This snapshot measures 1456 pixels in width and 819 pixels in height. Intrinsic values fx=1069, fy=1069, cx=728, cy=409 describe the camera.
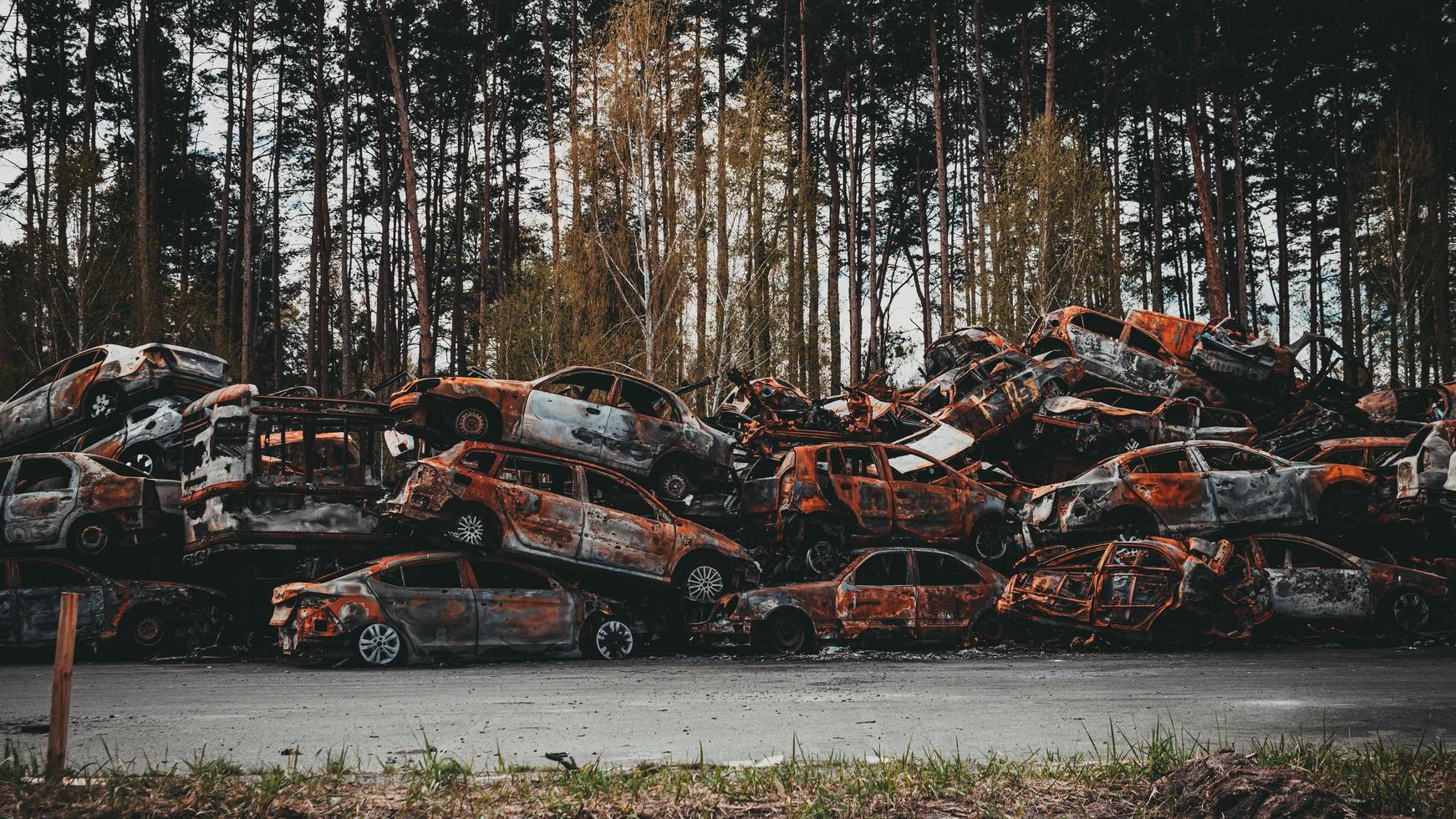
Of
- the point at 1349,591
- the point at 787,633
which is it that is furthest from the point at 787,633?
the point at 1349,591

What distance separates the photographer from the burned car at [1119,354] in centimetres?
2127

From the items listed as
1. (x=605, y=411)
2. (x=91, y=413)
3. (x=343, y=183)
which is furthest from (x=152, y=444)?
(x=343, y=183)

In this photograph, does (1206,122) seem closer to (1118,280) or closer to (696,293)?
(1118,280)

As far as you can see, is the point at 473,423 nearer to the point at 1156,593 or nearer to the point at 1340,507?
the point at 1156,593

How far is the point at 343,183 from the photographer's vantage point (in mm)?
42375

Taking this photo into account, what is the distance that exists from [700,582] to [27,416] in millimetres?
12790

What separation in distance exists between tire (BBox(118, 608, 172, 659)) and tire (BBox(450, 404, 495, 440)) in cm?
433

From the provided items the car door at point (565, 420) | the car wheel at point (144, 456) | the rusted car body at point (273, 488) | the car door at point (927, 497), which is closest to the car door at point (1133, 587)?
the car door at point (927, 497)

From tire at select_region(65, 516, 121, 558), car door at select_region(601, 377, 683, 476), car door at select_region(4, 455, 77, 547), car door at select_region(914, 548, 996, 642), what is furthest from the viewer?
car door at select_region(601, 377, 683, 476)

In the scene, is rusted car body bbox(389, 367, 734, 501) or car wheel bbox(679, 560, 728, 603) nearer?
car wheel bbox(679, 560, 728, 603)

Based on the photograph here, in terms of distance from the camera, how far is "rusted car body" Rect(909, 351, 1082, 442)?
19266 mm

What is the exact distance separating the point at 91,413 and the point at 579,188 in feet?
45.0

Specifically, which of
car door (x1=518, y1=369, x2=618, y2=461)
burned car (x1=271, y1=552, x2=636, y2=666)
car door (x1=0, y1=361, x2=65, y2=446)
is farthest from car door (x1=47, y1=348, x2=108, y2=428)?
burned car (x1=271, y1=552, x2=636, y2=666)

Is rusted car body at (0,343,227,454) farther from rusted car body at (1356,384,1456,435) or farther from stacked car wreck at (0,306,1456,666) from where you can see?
rusted car body at (1356,384,1456,435)
